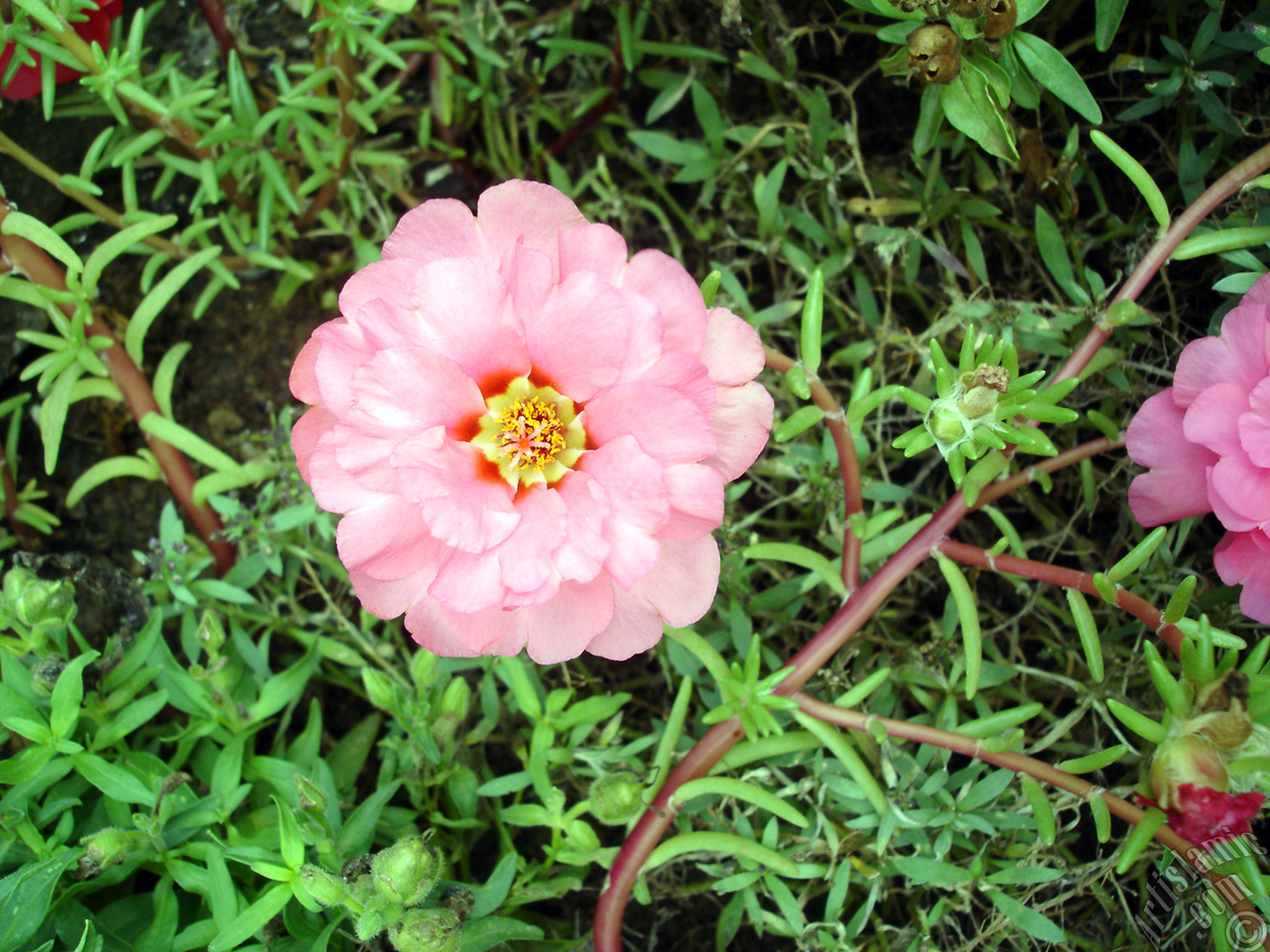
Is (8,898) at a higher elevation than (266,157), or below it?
below

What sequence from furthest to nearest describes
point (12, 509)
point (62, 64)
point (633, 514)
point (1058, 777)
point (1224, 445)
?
point (12, 509)
point (62, 64)
point (1058, 777)
point (1224, 445)
point (633, 514)

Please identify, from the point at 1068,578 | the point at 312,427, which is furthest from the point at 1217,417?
the point at 312,427

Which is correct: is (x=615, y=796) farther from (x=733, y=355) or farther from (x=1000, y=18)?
(x=1000, y=18)

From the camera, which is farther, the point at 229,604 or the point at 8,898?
the point at 229,604

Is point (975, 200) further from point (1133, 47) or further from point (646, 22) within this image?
point (646, 22)

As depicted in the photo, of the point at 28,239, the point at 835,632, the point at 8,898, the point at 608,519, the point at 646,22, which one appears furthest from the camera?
the point at 646,22

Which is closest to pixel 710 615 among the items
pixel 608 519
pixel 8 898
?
pixel 608 519

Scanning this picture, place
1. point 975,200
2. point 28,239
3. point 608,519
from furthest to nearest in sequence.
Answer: point 975,200, point 28,239, point 608,519

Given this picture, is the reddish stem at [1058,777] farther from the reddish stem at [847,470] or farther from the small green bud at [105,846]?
the small green bud at [105,846]
